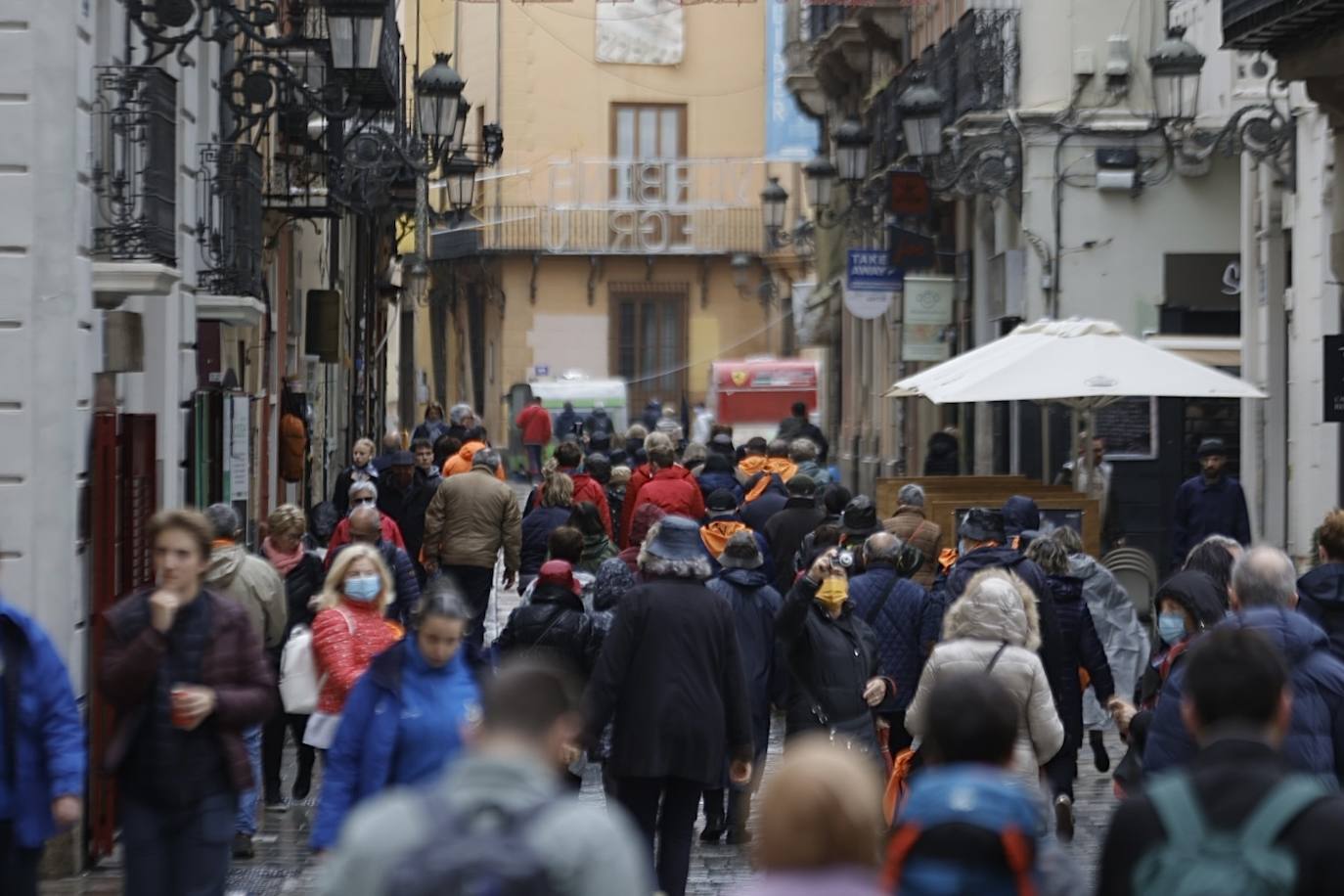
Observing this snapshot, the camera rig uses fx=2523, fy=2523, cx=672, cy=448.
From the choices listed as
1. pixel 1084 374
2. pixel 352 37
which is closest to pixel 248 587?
pixel 352 37

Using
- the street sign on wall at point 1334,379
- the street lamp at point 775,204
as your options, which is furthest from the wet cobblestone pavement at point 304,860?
the street lamp at point 775,204

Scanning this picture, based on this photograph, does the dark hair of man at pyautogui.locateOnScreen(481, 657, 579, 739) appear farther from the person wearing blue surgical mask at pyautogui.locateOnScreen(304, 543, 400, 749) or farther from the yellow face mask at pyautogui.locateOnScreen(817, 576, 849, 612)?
the yellow face mask at pyautogui.locateOnScreen(817, 576, 849, 612)

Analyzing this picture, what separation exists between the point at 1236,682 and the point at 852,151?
24.3 metres

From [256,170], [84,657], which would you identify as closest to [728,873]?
[84,657]

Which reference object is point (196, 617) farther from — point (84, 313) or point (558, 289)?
point (558, 289)

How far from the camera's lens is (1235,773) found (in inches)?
193

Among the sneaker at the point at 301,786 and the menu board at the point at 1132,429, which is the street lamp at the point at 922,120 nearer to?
the menu board at the point at 1132,429

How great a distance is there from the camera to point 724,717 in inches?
367

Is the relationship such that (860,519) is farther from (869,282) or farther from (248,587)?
(869,282)

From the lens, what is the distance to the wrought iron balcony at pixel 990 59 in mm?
27125

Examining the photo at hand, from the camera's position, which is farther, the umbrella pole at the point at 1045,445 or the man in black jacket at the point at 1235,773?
the umbrella pole at the point at 1045,445

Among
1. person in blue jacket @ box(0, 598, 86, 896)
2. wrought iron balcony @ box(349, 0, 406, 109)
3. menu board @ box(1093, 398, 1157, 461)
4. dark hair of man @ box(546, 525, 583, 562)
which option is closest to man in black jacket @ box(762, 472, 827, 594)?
wrought iron balcony @ box(349, 0, 406, 109)

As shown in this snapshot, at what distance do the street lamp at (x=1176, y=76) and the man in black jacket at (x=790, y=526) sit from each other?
7.83 meters

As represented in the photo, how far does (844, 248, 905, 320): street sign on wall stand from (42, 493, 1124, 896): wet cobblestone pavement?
16.7 metres
